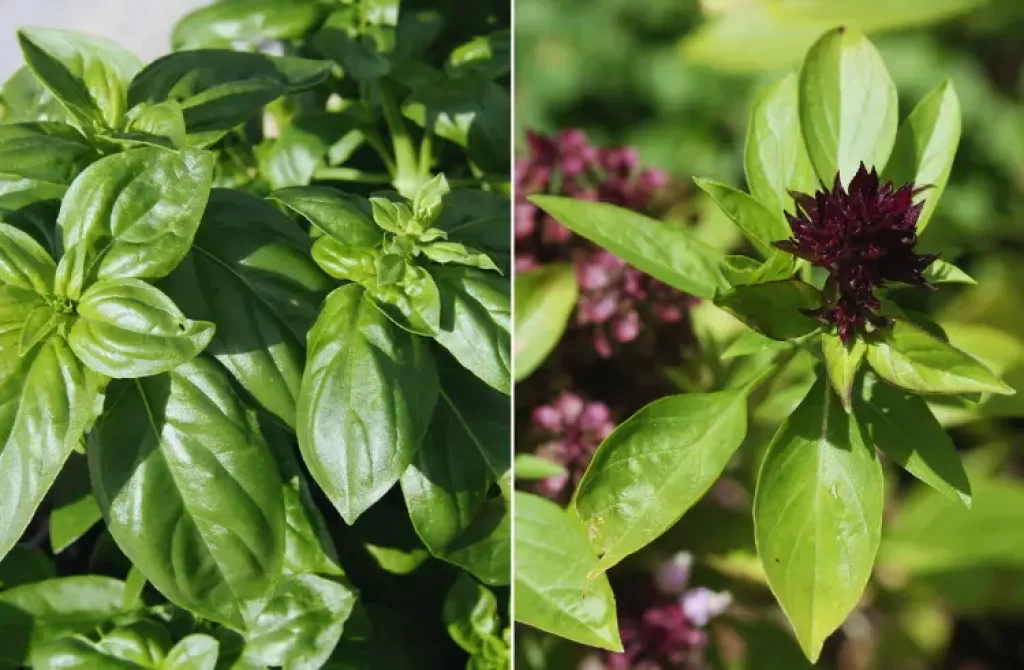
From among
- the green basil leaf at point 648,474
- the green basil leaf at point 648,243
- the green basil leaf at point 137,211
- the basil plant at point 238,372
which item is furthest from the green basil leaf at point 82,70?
the green basil leaf at point 648,474

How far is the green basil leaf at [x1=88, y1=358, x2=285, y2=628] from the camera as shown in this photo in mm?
588

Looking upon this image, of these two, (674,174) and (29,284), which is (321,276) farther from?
(674,174)

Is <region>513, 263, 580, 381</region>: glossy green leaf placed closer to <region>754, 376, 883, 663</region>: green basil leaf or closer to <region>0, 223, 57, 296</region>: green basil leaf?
<region>754, 376, 883, 663</region>: green basil leaf

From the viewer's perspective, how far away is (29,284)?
58cm

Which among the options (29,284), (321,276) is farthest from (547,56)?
(29,284)

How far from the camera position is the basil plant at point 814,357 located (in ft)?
1.99

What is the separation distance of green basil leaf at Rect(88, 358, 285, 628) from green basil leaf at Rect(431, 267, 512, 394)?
147mm

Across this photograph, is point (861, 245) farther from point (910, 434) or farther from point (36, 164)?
point (36, 164)

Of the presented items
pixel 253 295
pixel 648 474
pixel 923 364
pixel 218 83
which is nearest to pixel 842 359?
pixel 923 364

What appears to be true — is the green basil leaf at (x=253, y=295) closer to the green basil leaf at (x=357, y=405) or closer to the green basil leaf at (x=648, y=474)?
the green basil leaf at (x=357, y=405)

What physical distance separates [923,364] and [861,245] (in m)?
0.09

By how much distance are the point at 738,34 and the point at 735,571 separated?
665 millimetres

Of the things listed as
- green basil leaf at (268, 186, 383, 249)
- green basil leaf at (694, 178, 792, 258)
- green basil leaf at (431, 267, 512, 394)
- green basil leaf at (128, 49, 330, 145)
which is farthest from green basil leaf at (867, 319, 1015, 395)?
green basil leaf at (128, 49, 330, 145)

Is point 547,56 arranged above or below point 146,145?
below
